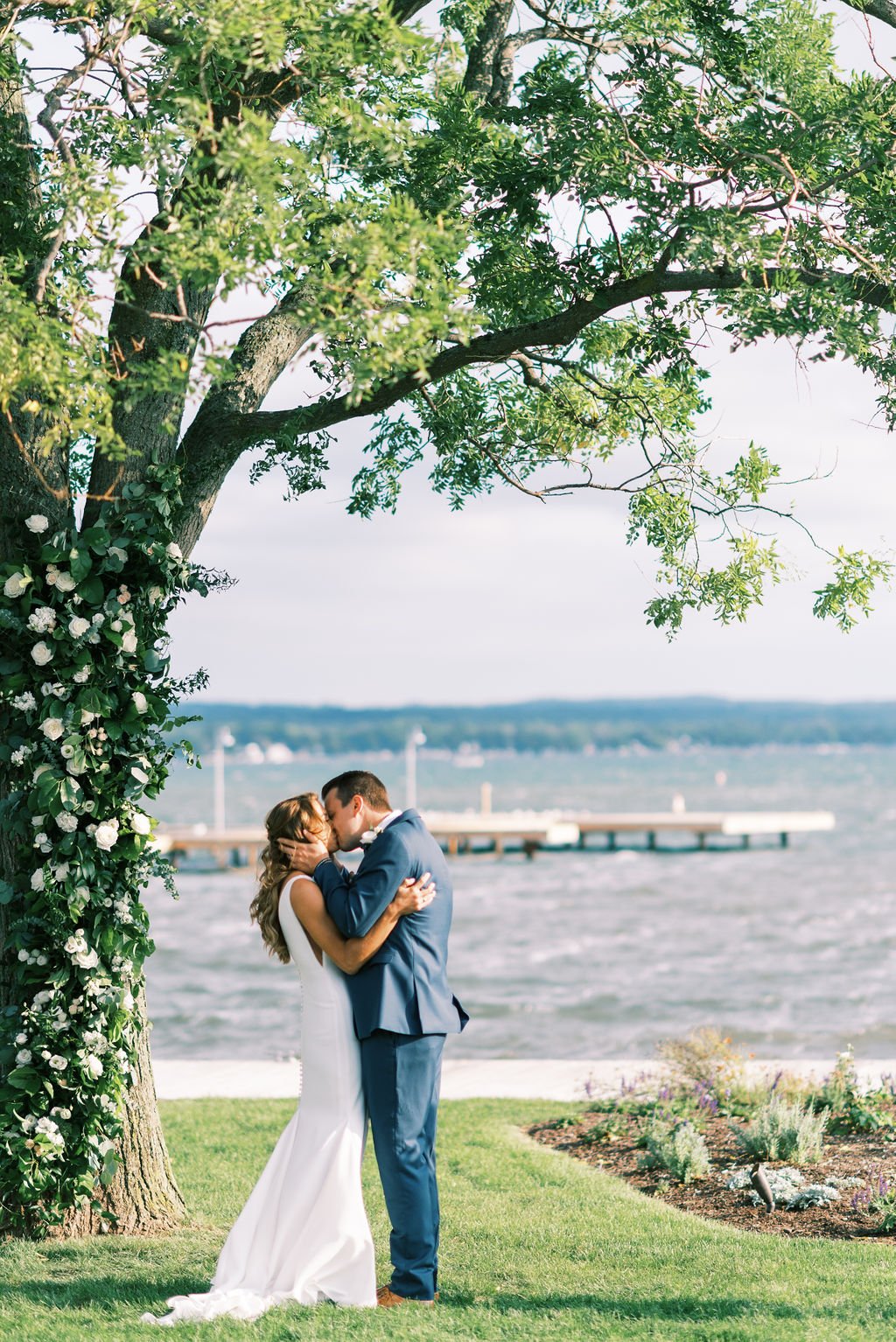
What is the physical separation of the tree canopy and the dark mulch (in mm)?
2944

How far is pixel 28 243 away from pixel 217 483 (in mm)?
1350

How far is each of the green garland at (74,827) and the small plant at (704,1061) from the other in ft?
15.1

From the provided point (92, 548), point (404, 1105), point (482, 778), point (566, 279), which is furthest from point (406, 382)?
point (482, 778)

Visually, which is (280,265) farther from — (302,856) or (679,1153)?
(679,1153)

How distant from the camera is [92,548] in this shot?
612 centimetres

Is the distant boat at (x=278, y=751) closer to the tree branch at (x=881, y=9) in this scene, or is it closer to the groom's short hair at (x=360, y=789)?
the tree branch at (x=881, y=9)

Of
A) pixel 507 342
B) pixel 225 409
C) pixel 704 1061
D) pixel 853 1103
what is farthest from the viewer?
pixel 704 1061

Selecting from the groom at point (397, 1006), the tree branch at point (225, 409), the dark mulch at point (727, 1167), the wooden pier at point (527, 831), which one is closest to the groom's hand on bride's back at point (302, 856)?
the groom at point (397, 1006)

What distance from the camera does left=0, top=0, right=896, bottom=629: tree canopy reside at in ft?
14.9

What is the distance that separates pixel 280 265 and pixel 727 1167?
5.46 metres

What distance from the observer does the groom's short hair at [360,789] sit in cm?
535

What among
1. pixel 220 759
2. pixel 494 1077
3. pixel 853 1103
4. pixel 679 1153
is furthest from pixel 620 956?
pixel 220 759

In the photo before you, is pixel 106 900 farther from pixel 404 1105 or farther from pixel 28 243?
pixel 28 243

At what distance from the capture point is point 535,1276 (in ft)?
19.0
